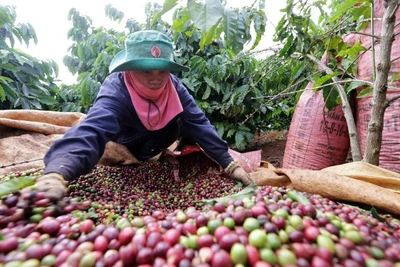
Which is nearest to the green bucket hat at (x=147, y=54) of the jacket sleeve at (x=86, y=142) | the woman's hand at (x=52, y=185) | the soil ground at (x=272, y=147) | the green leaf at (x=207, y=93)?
the jacket sleeve at (x=86, y=142)

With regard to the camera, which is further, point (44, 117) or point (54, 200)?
point (44, 117)

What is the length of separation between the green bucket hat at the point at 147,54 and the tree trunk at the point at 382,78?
1.24 m

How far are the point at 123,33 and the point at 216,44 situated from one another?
1866mm

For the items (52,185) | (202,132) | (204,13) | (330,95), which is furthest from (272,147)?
(52,185)

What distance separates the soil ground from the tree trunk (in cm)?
210

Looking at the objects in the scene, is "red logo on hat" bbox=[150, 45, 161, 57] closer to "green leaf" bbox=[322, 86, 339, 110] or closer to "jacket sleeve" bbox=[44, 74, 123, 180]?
"jacket sleeve" bbox=[44, 74, 123, 180]

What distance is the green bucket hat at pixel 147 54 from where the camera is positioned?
1.76m

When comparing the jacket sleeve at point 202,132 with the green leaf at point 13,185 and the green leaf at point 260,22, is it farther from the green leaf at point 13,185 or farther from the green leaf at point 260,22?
the green leaf at point 13,185

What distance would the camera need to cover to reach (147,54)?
5.93ft

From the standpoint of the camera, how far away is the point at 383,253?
0.67 metres

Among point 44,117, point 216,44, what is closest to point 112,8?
point 216,44

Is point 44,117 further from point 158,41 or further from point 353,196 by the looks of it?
point 353,196

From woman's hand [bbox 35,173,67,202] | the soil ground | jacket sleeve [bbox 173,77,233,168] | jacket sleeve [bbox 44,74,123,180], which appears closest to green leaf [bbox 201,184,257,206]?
woman's hand [bbox 35,173,67,202]

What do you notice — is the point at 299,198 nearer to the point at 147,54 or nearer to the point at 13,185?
the point at 13,185
